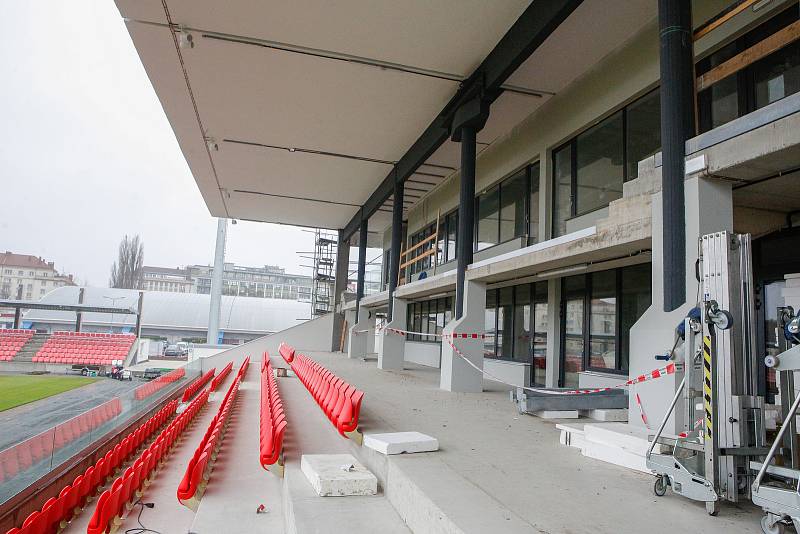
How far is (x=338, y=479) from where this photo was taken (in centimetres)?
427

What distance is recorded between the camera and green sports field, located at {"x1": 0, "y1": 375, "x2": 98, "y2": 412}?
70.7 ft

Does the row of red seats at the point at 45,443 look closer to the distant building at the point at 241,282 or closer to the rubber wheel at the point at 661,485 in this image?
the rubber wheel at the point at 661,485

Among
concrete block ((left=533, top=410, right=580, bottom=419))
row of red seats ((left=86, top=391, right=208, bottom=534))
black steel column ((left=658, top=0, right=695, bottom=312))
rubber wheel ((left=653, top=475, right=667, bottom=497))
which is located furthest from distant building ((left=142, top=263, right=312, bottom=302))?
rubber wheel ((left=653, top=475, right=667, bottom=497))

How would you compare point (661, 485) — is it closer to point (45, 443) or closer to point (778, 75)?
point (778, 75)

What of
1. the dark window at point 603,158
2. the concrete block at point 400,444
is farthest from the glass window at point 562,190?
the concrete block at point 400,444

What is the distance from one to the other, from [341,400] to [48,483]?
3888 millimetres

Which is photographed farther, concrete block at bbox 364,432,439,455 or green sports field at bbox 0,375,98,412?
green sports field at bbox 0,375,98,412

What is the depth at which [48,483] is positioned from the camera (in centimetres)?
657

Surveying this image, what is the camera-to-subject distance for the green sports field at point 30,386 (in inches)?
849

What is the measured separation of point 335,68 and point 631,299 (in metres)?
7.11

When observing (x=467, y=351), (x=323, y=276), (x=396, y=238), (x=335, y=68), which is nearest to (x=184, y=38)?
(x=335, y=68)

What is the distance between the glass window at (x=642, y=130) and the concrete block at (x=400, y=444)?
19.3 ft

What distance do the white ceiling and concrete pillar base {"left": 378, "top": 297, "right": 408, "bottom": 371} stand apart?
463cm

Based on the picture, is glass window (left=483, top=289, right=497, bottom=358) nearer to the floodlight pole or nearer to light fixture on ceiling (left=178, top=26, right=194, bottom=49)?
light fixture on ceiling (left=178, top=26, right=194, bottom=49)
